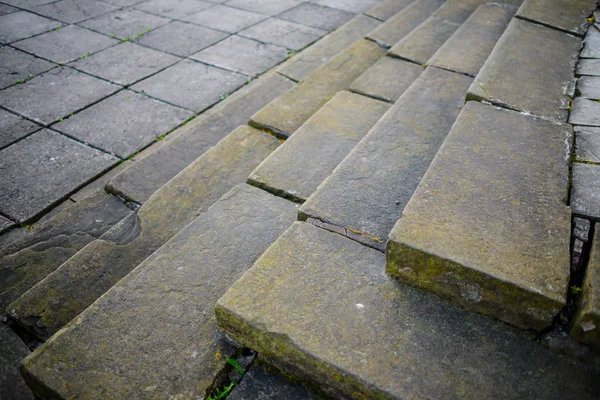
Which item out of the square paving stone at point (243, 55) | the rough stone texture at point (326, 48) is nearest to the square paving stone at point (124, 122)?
the square paving stone at point (243, 55)

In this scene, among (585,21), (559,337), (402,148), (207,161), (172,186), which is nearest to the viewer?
(559,337)

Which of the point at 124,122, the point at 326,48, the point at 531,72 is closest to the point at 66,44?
the point at 124,122

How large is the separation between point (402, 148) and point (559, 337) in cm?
119

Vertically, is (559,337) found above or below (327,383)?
above

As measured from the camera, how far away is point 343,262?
63.9 inches

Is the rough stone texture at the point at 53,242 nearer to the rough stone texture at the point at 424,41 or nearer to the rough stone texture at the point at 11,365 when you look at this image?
the rough stone texture at the point at 11,365

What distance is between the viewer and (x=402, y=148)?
7.27 ft

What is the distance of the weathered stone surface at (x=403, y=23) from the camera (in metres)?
4.31

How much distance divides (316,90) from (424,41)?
129 centimetres

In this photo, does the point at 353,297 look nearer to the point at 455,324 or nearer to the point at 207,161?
the point at 455,324

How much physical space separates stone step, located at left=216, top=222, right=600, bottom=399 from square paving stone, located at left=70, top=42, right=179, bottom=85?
3160mm

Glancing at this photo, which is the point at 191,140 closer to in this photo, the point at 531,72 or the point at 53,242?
the point at 53,242

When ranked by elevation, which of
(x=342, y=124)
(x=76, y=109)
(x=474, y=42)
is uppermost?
(x=474, y=42)

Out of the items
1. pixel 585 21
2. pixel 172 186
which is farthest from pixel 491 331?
pixel 585 21
